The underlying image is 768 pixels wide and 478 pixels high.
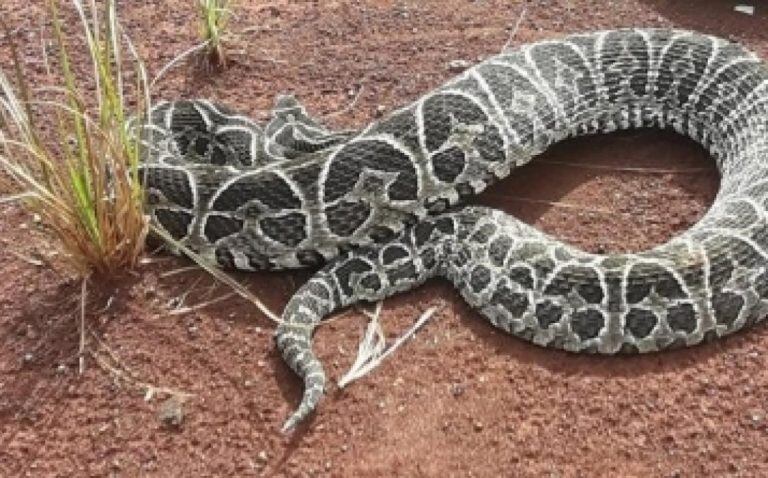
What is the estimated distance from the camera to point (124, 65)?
32.6 feet

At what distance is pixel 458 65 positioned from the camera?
918cm

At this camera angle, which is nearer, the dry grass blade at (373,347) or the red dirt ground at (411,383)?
the red dirt ground at (411,383)

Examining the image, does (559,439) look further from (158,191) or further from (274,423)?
(158,191)

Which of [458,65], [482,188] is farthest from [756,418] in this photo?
[458,65]

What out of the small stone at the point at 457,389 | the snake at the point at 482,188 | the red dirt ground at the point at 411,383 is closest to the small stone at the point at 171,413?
the red dirt ground at the point at 411,383

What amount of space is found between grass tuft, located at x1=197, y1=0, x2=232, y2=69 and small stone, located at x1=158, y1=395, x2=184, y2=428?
3.68m

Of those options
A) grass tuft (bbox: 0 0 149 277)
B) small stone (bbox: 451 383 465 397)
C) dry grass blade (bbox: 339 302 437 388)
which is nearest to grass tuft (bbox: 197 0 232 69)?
grass tuft (bbox: 0 0 149 277)

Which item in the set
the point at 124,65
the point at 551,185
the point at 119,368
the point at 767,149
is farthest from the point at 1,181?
the point at 767,149

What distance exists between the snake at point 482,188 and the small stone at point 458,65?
0.77 metres

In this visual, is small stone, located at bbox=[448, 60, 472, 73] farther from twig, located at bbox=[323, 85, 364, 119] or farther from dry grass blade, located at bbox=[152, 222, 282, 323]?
dry grass blade, located at bbox=[152, 222, 282, 323]

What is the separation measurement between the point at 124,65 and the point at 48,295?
305cm

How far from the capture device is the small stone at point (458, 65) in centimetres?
914

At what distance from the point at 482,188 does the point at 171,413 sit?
2.58 meters

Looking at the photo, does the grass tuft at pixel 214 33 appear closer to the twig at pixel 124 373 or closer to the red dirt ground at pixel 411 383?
the red dirt ground at pixel 411 383
